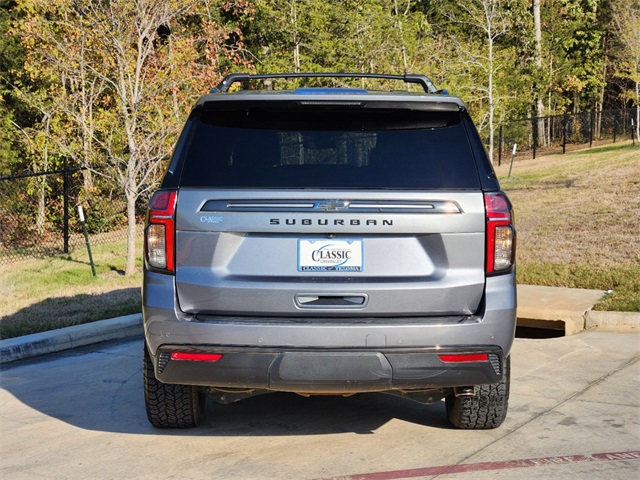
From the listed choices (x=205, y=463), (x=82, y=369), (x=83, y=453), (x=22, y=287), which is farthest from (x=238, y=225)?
(x=22, y=287)

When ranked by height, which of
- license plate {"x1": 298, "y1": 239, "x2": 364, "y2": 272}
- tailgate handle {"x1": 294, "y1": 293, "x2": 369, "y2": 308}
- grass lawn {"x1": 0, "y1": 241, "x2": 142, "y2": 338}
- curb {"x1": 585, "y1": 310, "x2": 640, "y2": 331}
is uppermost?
license plate {"x1": 298, "y1": 239, "x2": 364, "y2": 272}

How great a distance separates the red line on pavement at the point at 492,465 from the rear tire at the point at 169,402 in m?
1.20

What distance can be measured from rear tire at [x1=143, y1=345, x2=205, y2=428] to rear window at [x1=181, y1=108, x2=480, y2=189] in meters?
1.26

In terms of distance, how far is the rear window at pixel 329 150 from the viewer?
5000mm

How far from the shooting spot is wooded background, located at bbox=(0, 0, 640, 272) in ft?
47.6

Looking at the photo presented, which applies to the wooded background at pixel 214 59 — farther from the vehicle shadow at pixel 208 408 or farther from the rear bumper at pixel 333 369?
the rear bumper at pixel 333 369

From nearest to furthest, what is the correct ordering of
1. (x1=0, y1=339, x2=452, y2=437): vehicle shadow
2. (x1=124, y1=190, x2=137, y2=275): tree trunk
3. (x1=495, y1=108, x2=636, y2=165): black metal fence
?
(x1=0, y1=339, x2=452, y2=437): vehicle shadow
(x1=124, y1=190, x2=137, y2=275): tree trunk
(x1=495, y1=108, x2=636, y2=165): black metal fence

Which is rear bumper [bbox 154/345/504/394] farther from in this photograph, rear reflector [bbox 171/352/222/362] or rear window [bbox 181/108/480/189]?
rear window [bbox 181/108/480/189]

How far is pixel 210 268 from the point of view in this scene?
4902 millimetres

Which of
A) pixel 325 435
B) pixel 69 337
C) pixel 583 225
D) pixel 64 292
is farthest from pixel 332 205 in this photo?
pixel 583 225

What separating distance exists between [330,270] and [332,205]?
34cm

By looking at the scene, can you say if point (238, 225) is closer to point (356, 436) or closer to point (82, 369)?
point (356, 436)

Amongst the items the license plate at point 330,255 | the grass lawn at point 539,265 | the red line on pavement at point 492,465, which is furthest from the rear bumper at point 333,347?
Result: the grass lawn at point 539,265

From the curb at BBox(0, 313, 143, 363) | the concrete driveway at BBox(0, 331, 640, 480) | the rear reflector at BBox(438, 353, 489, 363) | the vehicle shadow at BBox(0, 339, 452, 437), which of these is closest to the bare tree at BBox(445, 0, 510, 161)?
the curb at BBox(0, 313, 143, 363)
